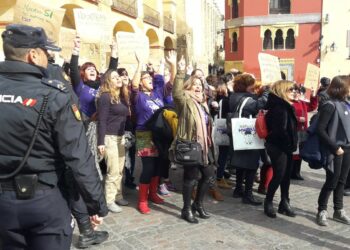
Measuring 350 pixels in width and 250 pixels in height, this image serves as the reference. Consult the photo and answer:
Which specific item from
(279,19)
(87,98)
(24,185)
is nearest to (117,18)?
(87,98)

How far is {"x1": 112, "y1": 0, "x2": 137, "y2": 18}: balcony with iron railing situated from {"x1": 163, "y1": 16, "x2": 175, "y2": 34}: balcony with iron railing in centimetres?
641

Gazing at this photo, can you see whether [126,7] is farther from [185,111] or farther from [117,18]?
[185,111]

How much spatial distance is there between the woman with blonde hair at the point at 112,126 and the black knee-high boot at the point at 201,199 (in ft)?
3.44

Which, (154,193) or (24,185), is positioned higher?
(24,185)

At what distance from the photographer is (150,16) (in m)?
23.7

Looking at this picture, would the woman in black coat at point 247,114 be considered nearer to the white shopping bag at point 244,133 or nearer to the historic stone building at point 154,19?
the white shopping bag at point 244,133

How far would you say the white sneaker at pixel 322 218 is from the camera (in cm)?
458

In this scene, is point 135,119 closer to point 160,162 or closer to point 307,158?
point 160,162

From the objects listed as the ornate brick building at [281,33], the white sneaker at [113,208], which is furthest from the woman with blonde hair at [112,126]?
the ornate brick building at [281,33]

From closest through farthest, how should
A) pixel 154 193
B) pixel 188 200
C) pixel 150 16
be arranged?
pixel 188 200 → pixel 154 193 → pixel 150 16

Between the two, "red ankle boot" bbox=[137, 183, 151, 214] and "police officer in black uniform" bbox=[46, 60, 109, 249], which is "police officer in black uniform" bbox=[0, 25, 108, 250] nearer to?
"police officer in black uniform" bbox=[46, 60, 109, 249]

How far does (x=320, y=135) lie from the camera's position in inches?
173

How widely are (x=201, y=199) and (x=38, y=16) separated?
10.4 ft

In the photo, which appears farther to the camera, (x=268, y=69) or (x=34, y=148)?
(x=268, y=69)
